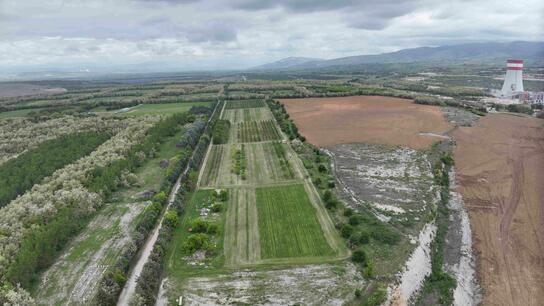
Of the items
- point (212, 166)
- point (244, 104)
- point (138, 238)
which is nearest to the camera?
point (138, 238)

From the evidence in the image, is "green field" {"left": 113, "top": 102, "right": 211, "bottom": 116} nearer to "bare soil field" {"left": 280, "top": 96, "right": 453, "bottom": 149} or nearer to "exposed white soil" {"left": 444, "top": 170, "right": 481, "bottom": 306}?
"bare soil field" {"left": 280, "top": 96, "right": 453, "bottom": 149}

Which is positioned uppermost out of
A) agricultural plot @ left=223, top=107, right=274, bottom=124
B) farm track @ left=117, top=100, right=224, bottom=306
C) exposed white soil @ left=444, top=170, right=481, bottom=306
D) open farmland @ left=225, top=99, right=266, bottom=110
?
open farmland @ left=225, top=99, right=266, bottom=110

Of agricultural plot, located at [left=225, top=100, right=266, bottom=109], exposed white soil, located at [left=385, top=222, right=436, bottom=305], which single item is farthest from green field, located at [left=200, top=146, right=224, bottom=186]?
agricultural plot, located at [left=225, top=100, right=266, bottom=109]

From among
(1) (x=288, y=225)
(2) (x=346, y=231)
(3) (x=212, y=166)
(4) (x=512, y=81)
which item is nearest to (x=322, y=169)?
(1) (x=288, y=225)

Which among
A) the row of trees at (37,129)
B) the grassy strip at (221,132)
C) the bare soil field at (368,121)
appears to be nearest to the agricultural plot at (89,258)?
the grassy strip at (221,132)

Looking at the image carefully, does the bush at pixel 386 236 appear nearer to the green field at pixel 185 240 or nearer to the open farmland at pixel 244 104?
the green field at pixel 185 240

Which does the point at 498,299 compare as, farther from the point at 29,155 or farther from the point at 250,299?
the point at 29,155

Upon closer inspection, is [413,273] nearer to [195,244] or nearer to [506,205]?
[195,244]
